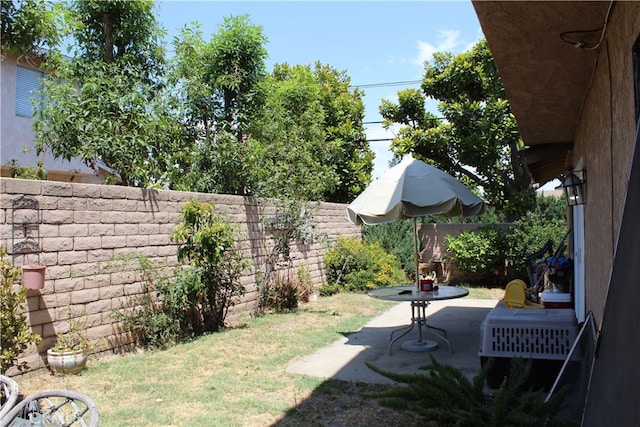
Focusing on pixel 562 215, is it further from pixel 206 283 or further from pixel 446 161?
pixel 206 283

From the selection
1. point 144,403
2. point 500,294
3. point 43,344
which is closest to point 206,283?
point 43,344

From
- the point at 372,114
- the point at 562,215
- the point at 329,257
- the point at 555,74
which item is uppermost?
the point at 372,114

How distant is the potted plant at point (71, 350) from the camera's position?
5.47m

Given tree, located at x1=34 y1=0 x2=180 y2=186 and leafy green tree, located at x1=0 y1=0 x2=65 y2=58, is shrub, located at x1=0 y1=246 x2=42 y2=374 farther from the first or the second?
tree, located at x1=34 y1=0 x2=180 y2=186

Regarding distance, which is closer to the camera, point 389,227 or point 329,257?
point 329,257

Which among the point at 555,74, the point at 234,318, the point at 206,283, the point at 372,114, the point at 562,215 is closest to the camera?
the point at 555,74

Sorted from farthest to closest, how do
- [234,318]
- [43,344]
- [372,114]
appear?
[372,114] → [234,318] → [43,344]

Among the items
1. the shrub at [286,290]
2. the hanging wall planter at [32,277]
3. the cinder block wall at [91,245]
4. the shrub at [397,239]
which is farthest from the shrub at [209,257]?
the shrub at [397,239]

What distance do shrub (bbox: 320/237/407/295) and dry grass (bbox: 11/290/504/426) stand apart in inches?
202

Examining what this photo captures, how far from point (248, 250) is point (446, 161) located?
778 cm

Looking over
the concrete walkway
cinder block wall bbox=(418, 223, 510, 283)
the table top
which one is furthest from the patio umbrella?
cinder block wall bbox=(418, 223, 510, 283)

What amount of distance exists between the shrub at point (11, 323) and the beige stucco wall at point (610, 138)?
200 inches

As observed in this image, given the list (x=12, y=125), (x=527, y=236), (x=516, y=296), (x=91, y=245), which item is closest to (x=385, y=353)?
(x=516, y=296)

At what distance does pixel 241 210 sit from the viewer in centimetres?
948
